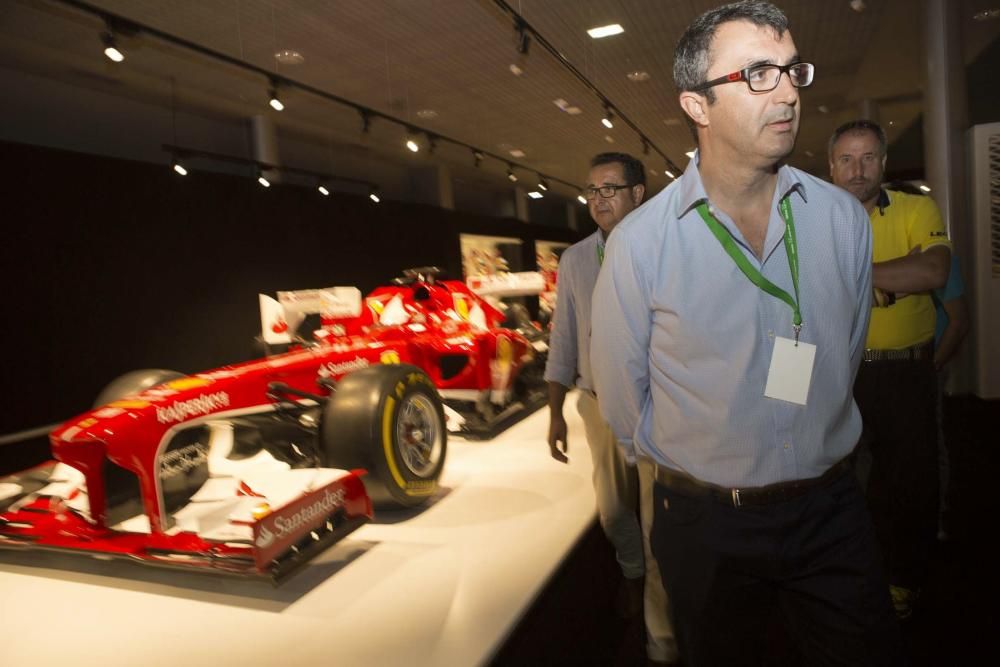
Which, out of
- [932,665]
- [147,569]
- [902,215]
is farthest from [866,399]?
[147,569]

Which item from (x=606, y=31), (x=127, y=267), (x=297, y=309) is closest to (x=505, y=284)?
(x=297, y=309)

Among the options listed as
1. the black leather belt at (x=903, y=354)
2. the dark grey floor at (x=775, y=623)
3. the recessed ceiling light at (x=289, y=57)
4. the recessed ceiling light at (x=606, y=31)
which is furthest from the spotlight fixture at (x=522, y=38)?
the dark grey floor at (x=775, y=623)

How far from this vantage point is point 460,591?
7.27 feet

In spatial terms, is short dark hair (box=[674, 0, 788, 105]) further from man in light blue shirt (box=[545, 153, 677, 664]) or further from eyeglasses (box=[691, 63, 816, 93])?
man in light blue shirt (box=[545, 153, 677, 664])

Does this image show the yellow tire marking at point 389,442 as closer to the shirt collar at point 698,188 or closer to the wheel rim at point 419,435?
the wheel rim at point 419,435

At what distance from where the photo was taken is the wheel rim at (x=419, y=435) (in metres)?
2.93

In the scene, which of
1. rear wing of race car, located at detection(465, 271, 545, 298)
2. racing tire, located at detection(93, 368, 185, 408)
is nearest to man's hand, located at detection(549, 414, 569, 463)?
racing tire, located at detection(93, 368, 185, 408)

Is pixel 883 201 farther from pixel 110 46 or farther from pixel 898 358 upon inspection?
pixel 110 46

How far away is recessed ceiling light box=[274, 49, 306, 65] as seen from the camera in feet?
22.8

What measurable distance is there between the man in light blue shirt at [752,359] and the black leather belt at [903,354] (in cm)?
116

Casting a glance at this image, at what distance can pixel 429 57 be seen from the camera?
743 cm

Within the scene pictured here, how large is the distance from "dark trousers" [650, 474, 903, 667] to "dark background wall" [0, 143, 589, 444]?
5.50 meters

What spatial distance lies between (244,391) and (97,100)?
6.17 meters

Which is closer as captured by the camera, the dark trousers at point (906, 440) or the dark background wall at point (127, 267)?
the dark trousers at point (906, 440)
